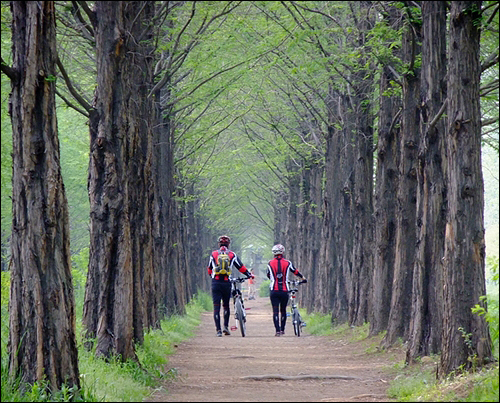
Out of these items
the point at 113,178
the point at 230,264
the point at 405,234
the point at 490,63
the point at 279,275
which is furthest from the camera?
the point at 279,275

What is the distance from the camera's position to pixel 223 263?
1775cm

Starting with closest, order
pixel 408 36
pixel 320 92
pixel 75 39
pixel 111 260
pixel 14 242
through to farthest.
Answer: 1. pixel 14 242
2. pixel 111 260
3. pixel 408 36
4. pixel 75 39
5. pixel 320 92

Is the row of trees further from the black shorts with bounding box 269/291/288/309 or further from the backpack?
the black shorts with bounding box 269/291/288/309

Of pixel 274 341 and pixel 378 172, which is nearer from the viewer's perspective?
pixel 378 172

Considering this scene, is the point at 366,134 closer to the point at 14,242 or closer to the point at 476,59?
the point at 476,59

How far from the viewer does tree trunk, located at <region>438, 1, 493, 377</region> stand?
895cm

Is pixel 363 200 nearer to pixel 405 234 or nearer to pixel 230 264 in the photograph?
pixel 230 264

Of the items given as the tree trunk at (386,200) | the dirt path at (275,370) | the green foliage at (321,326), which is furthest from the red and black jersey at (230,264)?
the green foliage at (321,326)

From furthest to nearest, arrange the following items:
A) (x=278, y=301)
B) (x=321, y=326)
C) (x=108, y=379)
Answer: (x=321, y=326), (x=278, y=301), (x=108, y=379)

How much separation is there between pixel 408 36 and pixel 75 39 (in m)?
6.17

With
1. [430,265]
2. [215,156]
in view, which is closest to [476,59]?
[430,265]

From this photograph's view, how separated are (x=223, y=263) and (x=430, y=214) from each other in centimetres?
712

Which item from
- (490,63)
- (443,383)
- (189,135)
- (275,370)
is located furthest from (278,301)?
(443,383)

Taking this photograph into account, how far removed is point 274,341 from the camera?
18609mm
